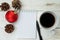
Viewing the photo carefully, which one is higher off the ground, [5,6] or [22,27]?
[5,6]

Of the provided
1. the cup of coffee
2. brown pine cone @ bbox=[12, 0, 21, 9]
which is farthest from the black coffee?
brown pine cone @ bbox=[12, 0, 21, 9]

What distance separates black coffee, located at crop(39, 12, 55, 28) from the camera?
3.25 feet

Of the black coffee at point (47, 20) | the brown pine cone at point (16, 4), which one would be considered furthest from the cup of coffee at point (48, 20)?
the brown pine cone at point (16, 4)

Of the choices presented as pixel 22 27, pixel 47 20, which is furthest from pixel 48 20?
pixel 22 27

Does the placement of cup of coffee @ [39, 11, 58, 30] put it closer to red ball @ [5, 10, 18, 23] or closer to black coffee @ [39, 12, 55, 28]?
black coffee @ [39, 12, 55, 28]

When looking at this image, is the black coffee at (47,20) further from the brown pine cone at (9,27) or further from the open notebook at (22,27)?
the brown pine cone at (9,27)

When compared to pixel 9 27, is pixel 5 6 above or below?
above

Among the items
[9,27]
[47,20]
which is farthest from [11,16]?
[47,20]

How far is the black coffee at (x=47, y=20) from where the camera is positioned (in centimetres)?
99

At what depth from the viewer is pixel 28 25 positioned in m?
1.06

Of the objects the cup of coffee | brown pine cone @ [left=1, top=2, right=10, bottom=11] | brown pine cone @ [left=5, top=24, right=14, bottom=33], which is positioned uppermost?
brown pine cone @ [left=1, top=2, right=10, bottom=11]

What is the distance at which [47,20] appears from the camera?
100cm

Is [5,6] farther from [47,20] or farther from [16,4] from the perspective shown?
[47,20]

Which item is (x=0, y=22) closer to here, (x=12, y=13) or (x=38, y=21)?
(x=12, y=13)
